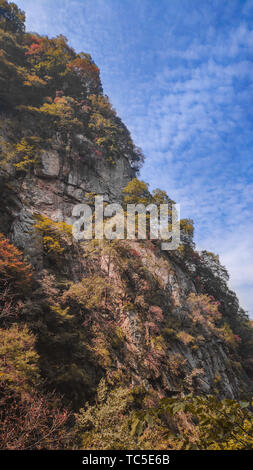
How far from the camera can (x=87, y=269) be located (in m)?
13.1

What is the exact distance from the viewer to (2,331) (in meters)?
6.37

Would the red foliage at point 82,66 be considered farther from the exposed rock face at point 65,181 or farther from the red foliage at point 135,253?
the red foliage at point 135,253

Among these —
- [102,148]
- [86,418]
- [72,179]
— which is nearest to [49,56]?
[102,148]

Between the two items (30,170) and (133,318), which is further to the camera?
(30,170)

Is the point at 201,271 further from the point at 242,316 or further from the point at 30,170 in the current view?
the point at 30,170

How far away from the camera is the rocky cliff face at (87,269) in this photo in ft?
29.7

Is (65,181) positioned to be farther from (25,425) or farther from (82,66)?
(25,425)

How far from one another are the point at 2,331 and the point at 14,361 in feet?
3.60

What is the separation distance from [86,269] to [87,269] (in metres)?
0.06

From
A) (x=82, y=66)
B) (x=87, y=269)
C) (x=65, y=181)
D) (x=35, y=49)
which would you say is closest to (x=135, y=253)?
(x=87, y=269)

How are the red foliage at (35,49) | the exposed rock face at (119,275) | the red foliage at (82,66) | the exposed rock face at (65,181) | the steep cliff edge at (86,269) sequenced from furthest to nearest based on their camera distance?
1. the red foliage at (82,66)
2. the red foliage at (35,49)
3. the exposed rock face at (65,181)
4. the exposed rock face at (119,275)
5. the steep cliff edge at (86,269)

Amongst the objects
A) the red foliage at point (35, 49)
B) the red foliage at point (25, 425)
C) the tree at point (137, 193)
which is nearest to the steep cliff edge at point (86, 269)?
the red foliage at point (35, 49)

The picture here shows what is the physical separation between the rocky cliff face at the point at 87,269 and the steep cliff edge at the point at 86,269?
0.07m

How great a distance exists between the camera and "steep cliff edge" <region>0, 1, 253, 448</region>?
870 cm
